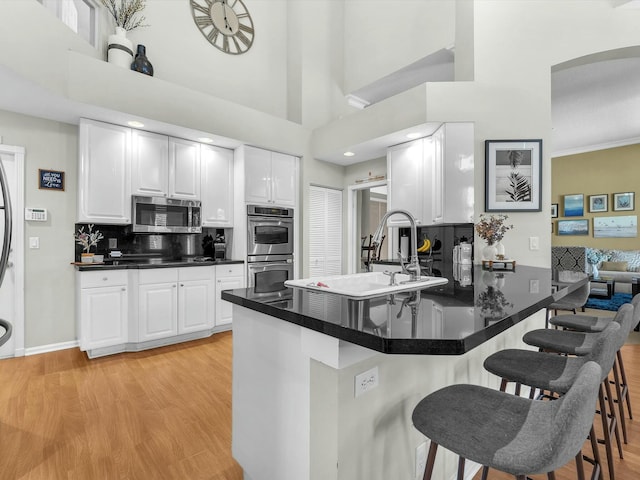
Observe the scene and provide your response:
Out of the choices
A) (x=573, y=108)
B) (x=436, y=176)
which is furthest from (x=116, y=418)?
(x=573, y=108)

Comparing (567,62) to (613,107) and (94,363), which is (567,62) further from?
(94,363)

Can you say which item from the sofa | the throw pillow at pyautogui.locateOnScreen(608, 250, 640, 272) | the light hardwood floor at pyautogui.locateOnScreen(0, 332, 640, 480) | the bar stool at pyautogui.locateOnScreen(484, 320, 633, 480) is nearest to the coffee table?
the sofa

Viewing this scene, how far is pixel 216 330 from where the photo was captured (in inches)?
158

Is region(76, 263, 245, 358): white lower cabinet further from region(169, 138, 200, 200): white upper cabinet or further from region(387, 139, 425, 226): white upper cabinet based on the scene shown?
region(387, 139, 425, 226): white upper cabinet

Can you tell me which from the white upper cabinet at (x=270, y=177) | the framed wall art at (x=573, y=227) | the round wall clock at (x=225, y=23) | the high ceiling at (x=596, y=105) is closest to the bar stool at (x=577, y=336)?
the high ceiling at (x=596, y=105)

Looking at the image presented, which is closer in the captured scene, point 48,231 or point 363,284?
point 363,284

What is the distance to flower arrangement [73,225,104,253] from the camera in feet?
11.3

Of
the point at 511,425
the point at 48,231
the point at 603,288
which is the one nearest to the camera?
the point at 511,425

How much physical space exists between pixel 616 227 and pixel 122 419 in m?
8.27

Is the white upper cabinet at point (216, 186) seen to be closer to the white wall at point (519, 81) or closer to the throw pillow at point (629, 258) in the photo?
the white wall at point (519, 81)

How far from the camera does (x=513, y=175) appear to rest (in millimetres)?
3273

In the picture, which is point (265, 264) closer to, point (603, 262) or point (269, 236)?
point (269, 236)

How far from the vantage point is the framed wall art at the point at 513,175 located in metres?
3.21

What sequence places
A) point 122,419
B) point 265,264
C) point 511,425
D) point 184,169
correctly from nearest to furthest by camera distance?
point 511,425
point 122,419
point 184,169
point 265,264
